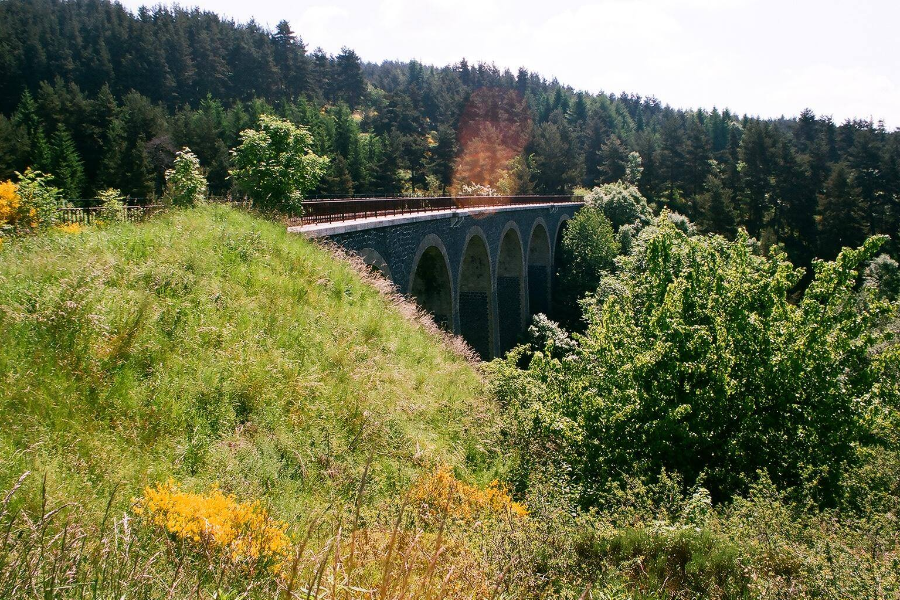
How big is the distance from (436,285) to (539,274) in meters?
21.0

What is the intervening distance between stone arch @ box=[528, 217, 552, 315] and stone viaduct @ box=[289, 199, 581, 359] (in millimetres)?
72

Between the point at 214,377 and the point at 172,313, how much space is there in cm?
135

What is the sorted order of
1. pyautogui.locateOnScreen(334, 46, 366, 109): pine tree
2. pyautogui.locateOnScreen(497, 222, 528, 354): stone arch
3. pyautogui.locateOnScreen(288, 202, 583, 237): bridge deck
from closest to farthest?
pyautogui.locateOnScreen(288, 202, 583, 237): bridge deck, pyautogui.locateOnScreen(497, 222, 528, 354): stone arch, pyautogui.locateOnScreen(334, 46, 366, 109): pine tree

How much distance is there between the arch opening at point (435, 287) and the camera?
21.3 m

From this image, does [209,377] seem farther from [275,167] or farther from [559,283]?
[559,283]

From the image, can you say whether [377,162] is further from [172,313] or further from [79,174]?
[172,313]

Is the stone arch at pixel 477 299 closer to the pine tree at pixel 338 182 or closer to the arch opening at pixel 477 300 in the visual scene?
the arch opening at pixel 477 300

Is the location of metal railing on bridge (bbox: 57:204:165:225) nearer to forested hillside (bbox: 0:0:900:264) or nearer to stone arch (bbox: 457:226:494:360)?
stone arch (bbox: 457:226:494:360)

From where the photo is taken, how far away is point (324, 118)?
6462 centimetres

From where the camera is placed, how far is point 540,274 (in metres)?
41.4

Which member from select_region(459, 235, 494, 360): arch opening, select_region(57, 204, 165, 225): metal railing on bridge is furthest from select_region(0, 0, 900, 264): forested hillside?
select_region(57, 204, 165, 225): metal railing on bridge

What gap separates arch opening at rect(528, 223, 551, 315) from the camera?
41219 millimetres

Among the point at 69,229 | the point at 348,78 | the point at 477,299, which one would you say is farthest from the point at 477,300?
the point at 348,78

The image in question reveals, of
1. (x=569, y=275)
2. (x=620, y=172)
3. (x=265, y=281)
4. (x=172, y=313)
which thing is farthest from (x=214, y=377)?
(x=620, y=172)
